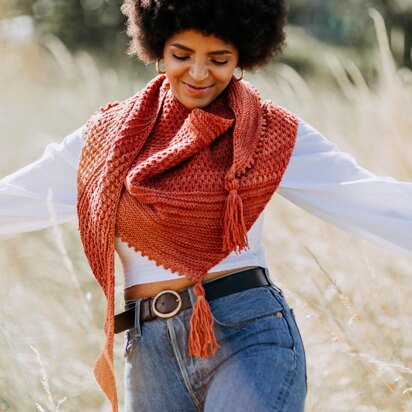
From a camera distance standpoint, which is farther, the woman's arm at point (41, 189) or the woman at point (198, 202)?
the woman's arm at point (41, 189)

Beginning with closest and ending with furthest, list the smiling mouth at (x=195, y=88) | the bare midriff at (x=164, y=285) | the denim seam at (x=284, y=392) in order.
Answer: the denim seam at (x=284, y=392), the bare midriff at (x=164, y=285), the smiling mouth at (x=195, y=88)

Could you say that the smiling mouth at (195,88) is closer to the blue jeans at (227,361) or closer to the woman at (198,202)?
the woman at (198,202)

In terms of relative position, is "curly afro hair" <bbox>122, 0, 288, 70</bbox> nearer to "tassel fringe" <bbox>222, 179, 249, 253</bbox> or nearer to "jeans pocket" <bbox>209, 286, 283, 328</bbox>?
"tassel fringe" <bbox>222, 179, 249, 253</bbox>

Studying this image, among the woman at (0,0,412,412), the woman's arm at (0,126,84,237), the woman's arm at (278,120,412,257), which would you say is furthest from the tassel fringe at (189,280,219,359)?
the woman's arm at (0,126,84,237)

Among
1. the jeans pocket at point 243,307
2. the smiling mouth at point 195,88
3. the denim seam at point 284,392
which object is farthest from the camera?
the smiling mouth at point 195,88

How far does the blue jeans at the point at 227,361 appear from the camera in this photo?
2.04 meters

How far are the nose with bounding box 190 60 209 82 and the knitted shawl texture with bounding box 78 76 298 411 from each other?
0.10 m

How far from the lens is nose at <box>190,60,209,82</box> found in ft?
7.52

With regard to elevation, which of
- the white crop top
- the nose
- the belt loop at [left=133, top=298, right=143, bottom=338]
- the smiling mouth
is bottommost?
→ the belt loop at [left=133, top=298, right=143, bottom=338]

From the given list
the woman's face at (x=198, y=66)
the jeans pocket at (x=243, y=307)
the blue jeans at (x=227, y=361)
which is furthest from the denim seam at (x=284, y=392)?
the woman's face at (x=198, y=66)

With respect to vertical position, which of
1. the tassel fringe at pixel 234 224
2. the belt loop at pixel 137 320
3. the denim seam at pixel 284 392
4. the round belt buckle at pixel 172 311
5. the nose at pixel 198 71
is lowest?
the denim seam at pixel 284 392

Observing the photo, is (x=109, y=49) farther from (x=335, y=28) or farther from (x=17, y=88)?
(x=17, y=88)

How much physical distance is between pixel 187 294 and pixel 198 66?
22.9 inches

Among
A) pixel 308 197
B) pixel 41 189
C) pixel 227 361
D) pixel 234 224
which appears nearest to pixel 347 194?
pixel 308 197
